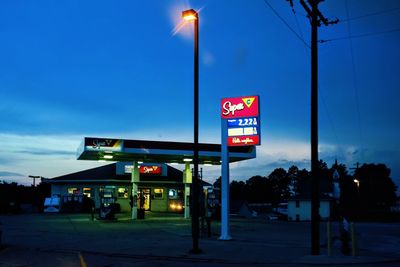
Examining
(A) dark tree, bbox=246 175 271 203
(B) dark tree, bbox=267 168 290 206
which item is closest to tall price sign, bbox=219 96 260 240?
(A) dark tree, bbox=246 175 271 203

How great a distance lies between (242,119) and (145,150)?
Result: 48.7 feet

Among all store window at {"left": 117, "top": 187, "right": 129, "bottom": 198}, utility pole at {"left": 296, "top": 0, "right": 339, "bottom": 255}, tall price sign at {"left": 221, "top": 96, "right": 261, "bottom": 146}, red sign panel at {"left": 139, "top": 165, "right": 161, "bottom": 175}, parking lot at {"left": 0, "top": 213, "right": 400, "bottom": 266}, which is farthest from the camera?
store window at {"left": 117, "top": 187, "right": 129, "bottom": 198}

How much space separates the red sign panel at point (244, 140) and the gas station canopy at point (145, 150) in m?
12.9

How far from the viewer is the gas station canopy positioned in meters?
34.7

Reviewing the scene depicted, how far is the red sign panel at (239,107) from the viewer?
74.7 ft

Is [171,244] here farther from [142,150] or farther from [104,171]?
[104,171]

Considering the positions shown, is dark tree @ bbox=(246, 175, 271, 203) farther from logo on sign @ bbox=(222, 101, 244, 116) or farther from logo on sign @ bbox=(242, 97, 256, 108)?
logo on sign @ bbox=(242, 97, 256, 108)

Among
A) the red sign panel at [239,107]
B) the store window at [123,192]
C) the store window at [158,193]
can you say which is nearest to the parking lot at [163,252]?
the red sign panel at [239,107]

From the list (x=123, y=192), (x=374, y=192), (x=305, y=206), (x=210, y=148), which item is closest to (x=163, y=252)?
(x=210, y=148)

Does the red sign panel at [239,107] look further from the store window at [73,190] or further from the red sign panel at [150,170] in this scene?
the store window at [73,190]

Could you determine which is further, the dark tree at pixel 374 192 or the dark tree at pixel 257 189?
the dark tree at pixel 257 189

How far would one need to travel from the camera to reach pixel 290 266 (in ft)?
46.9

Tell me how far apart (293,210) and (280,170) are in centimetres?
9349

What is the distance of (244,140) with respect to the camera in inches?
902
